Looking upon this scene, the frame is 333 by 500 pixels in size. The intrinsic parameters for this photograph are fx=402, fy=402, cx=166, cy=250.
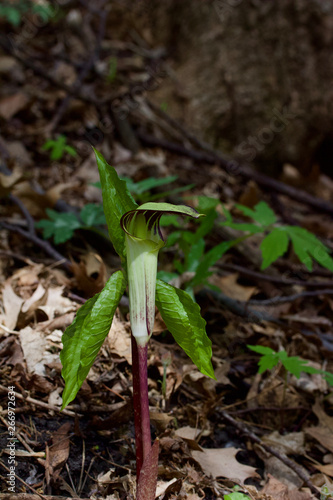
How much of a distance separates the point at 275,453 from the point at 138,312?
1124 mm

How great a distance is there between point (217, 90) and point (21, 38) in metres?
2.50

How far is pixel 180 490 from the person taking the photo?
151 cm

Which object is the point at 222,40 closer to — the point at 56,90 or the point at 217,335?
the point at 56,90

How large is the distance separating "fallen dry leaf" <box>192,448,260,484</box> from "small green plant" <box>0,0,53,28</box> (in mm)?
4906

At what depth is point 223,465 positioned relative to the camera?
171 centimetres

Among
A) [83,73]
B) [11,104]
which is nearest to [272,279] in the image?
[11,104]

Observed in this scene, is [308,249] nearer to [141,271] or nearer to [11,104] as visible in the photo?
[141,271]

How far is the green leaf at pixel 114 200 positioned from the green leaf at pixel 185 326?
19 centimetres

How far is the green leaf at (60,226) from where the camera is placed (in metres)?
2.54

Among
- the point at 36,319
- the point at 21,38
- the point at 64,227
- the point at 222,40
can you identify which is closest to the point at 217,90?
the point at 222,40

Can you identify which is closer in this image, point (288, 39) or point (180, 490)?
point (180, 490)

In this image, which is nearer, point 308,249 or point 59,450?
point 59,450

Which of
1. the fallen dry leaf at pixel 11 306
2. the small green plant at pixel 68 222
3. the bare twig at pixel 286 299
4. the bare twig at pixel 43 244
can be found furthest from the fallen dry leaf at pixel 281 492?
the small green plant at pixel 68 222

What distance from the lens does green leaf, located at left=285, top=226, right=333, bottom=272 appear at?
7.61 ft
